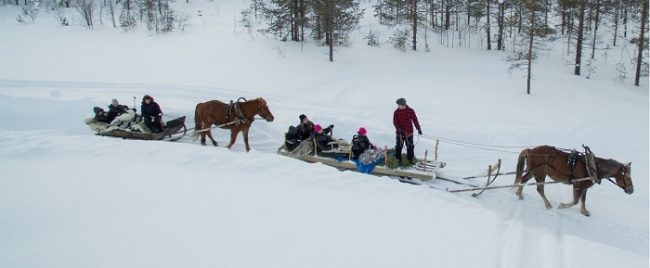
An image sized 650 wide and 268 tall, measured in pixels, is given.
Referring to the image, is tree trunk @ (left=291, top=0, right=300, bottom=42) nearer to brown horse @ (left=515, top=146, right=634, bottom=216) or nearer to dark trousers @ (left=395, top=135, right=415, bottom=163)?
dark trousers @ (left=395, top=135, right=415, bottom=163)

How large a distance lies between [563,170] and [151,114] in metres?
10.1

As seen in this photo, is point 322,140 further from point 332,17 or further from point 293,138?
point 332,17

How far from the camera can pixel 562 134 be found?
15.2m

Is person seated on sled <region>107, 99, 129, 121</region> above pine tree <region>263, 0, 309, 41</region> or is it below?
below

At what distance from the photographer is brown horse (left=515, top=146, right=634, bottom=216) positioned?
8234 mm

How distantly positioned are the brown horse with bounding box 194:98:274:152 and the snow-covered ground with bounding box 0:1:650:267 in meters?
0.92

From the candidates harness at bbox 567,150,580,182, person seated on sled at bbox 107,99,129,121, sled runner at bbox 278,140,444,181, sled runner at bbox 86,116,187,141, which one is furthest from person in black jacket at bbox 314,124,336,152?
person seated on sled at bbox 107,99,129,121

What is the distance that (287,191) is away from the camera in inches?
269

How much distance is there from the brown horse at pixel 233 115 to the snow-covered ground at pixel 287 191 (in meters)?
0.92

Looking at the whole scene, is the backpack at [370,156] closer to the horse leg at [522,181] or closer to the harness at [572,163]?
the horse leg at [522,181]

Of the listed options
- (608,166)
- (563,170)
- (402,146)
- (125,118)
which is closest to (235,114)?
(125,118)

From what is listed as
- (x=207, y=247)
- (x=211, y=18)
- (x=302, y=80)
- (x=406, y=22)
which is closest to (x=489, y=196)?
(x=207, y=247)

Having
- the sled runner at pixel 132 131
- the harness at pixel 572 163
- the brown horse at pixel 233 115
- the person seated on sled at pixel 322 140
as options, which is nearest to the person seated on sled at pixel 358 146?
the person seated on sled at pixel 322 140

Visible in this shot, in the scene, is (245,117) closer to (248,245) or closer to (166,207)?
(166,207)
